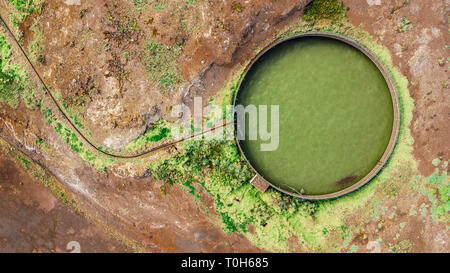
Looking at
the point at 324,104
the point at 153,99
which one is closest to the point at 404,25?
the point at 324,104

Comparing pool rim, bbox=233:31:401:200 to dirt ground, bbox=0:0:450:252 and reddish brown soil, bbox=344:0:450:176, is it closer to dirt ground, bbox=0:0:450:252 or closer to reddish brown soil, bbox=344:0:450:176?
dirt ground, bbox=0:0:450:252

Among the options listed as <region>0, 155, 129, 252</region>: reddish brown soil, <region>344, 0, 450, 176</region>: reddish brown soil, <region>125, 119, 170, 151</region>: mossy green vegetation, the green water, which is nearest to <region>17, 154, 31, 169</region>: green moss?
<region>0, 155, 129, 252</region>: reddish brown soil

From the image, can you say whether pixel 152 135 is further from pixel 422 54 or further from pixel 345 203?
pixel 422 54

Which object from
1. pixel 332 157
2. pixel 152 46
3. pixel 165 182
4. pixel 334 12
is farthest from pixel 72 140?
pixel 334 12

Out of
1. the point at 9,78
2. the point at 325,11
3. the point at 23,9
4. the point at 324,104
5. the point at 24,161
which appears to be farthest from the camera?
the point at 24,161

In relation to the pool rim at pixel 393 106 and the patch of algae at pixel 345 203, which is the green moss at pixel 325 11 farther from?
the pool rim at pixel 393 106

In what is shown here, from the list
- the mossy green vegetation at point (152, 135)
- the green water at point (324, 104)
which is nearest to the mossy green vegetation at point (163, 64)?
the mossy green vegetation at point (152, 135)
